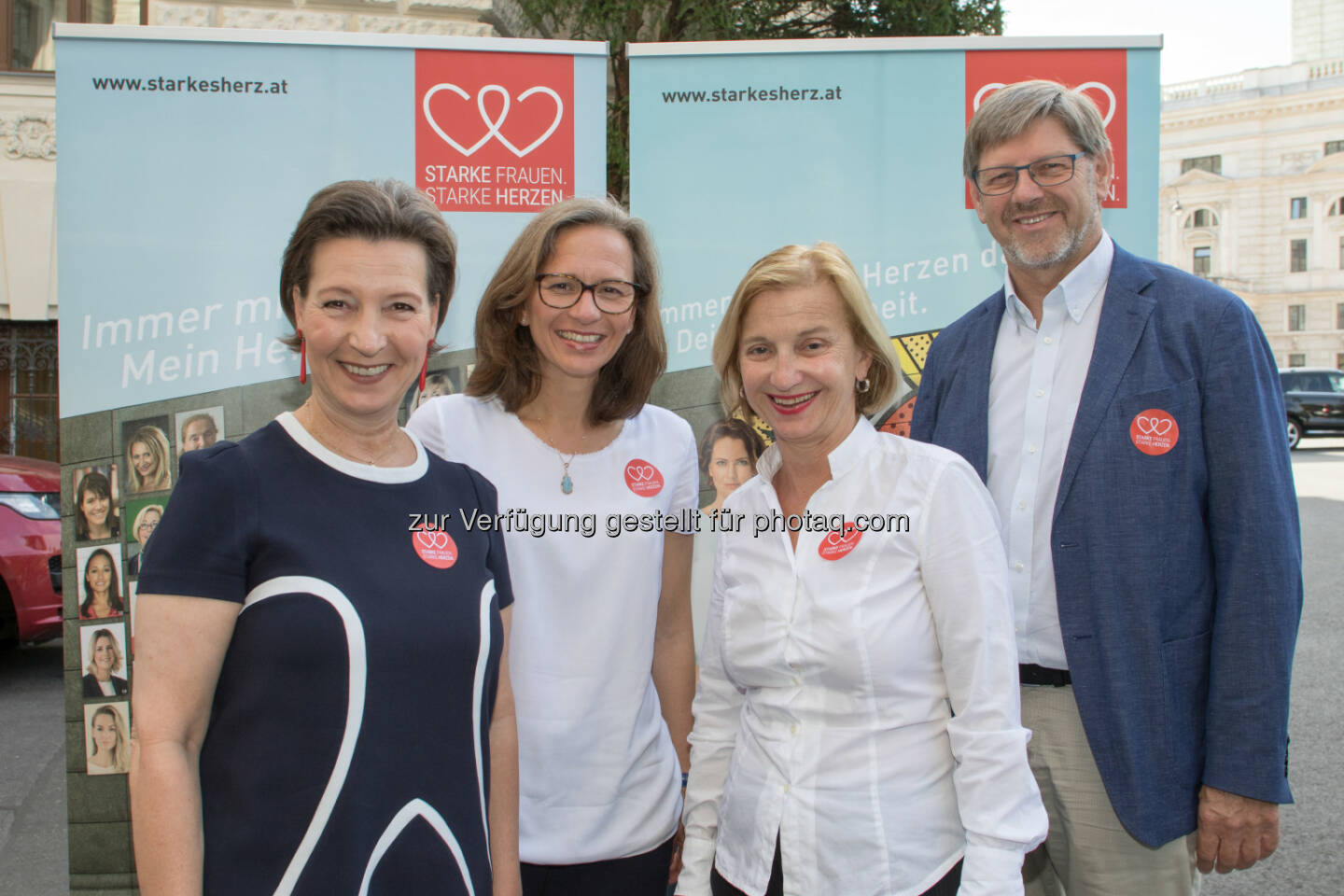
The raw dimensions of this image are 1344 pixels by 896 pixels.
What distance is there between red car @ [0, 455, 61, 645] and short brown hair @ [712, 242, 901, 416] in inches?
221

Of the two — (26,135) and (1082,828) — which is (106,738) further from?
(26,135)

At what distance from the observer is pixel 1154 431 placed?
1.84 meters

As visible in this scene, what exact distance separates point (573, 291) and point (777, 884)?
3.73 feet

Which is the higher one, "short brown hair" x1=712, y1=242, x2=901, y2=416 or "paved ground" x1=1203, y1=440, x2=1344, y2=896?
"short brown hair" x1=712, y1=242, x2=901, y2=416

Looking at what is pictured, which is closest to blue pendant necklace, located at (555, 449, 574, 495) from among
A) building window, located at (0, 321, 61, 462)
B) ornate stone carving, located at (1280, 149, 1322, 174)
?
building window, located at (0, 321, 61, 462)

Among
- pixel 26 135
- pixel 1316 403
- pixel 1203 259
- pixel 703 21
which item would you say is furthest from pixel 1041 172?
pixel 1203 259

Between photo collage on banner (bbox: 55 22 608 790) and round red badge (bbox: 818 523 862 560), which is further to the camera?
photo collage on banner (bbox: 55 22 608 790)

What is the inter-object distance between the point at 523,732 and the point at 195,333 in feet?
6.03

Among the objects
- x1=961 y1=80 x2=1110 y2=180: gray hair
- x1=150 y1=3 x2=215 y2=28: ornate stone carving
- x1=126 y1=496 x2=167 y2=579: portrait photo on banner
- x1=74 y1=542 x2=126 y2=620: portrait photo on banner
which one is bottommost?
x1=74 y1=542 x2=126 y2=620: portrait photo on banner

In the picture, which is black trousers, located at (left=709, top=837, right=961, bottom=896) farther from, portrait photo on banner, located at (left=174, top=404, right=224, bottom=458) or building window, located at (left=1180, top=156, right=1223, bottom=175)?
building window, located at (left=1180, top=156, right=1223, bottom=175)

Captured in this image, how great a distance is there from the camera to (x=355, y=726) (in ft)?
4.23

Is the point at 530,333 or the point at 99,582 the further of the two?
the point at 99,582

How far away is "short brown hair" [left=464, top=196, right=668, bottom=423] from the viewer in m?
1.88

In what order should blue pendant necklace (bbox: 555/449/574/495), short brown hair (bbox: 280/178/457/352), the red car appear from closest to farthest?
1. short brown hair (bbox: 280/178/457/352)
2. blue pendant necklace (bbox: 555/449/574/495)
3. the red car
